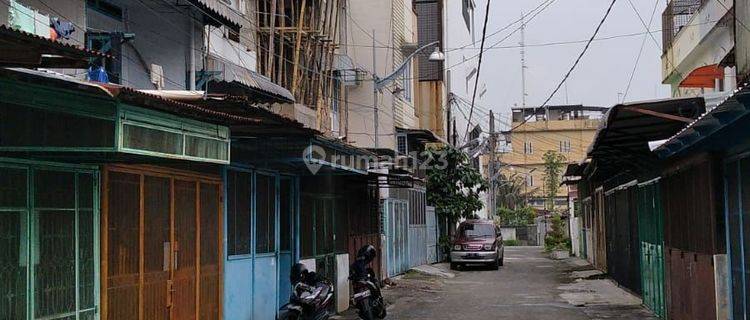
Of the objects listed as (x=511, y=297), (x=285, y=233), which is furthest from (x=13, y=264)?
(x=511, y=297)

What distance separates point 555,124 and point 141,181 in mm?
70118

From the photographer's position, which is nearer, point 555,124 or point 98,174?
point 98,174

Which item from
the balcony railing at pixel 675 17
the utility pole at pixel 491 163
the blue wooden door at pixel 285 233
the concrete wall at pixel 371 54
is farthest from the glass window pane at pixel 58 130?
the utility pole at pixel 491 163

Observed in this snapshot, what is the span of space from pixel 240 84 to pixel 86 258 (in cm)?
714

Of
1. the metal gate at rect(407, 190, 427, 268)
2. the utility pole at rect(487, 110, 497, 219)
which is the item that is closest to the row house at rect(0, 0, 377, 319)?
the metal gate at rect(407, 190, 427, 268)

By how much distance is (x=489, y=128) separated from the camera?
142 feet

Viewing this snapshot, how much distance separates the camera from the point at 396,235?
2664 cm

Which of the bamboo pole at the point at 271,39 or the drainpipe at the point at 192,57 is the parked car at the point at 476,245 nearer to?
the bamboo pole at the point at 271,39

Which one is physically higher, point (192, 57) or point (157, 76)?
point (192, 57)

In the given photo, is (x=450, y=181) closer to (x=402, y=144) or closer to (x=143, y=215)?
(x=402, y=144)

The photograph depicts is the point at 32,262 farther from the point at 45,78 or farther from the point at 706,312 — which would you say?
the point at 706,312

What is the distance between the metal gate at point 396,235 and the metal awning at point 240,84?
9.41m

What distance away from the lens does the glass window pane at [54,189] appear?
7.61 m

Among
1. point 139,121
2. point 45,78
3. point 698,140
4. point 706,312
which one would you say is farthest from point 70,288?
point 706,312
